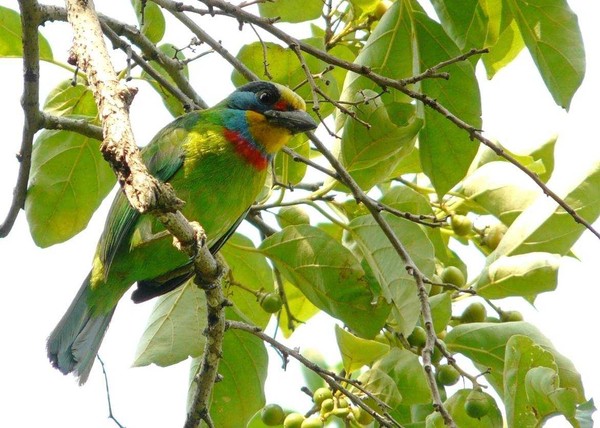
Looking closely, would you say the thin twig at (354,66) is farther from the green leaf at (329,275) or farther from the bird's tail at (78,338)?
the bird's tail at (78,338)

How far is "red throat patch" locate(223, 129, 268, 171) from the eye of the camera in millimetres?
3508

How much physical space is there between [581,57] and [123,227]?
70.7 inches

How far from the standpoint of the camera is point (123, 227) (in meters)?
3.48

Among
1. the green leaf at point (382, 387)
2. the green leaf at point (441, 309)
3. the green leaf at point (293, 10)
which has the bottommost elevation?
the green leaf at point (382, 387)

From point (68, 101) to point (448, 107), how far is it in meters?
1.65

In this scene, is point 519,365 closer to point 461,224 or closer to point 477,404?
point 477,404

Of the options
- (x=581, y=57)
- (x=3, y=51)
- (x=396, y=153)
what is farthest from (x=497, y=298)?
(x=3, y=51)

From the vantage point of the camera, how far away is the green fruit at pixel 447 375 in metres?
3.19

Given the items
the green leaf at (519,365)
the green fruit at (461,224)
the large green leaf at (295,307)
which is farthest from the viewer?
the large green leaf at (295,307)

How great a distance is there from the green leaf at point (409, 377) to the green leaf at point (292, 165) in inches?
33.5

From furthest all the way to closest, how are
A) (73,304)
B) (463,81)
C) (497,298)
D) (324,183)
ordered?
(73,304) < (324,183) < (497,298) < (463,81)

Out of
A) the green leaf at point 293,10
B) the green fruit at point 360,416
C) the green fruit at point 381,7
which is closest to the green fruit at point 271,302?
the green fruit at point 360,416

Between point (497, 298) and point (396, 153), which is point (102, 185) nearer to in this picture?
point (396, 153)

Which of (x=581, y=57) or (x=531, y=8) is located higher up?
(x=531, y=8)
